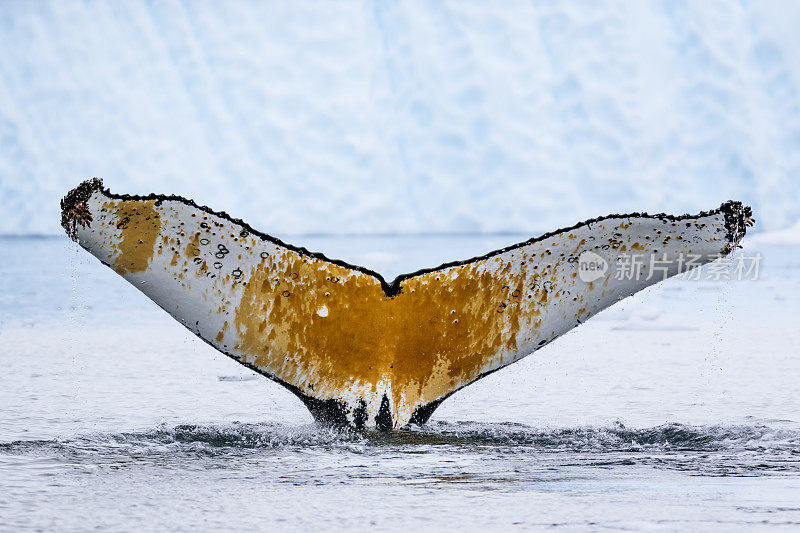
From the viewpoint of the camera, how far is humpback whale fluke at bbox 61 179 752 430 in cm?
504

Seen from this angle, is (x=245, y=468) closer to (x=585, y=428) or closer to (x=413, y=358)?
(x=413, y=358)

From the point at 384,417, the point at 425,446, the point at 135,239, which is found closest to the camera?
the point at 135,239

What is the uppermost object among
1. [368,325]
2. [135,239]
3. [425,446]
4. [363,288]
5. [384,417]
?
[135,239]

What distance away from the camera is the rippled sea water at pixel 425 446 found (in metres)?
3.94

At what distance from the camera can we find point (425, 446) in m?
5.13

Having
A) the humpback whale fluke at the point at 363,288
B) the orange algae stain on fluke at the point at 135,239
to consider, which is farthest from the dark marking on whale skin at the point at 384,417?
the orange algae stain on fluke at the point at 135,239

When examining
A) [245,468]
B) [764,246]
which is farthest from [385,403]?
[764,246]

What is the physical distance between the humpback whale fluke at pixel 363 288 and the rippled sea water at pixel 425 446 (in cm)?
39

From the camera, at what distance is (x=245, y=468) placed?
4.73 meters

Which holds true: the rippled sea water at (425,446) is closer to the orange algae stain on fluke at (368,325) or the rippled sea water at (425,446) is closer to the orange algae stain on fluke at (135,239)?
the orange algae stain on fluke at (368,325)

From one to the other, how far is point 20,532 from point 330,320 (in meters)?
1.78

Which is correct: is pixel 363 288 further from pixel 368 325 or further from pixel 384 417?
pixel 384 417

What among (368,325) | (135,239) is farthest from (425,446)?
(135,239)

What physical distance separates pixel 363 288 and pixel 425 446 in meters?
0.76
